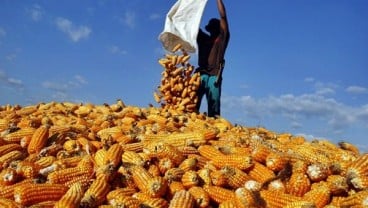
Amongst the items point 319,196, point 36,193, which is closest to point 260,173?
point 319,196

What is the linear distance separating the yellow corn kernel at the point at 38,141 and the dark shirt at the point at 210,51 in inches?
269

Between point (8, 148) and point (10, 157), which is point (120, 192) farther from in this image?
point (8, 148)

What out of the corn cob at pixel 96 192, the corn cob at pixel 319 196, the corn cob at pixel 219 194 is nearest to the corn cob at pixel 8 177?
the corn cob at pixel 96 192

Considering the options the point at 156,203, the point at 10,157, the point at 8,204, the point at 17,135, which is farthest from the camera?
the point at 17,135

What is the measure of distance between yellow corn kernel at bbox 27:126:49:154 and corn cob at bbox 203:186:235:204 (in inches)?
88.9

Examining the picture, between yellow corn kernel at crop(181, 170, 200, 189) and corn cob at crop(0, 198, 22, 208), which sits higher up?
yellow corn kernel at crop(181, 170, 200, 189)

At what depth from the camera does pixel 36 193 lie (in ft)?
13.6

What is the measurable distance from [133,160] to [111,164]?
0.98 feet

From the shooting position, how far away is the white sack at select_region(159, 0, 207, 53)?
38.5 ft

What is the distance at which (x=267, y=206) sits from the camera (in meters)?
4.14

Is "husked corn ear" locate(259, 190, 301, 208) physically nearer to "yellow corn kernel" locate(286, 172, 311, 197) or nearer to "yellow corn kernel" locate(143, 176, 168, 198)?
"yellow corn kernel" locate(286, 172, 311, 197)

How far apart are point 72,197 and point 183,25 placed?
852 cm

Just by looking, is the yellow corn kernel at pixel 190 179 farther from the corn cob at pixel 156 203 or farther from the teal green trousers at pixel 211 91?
the teal green trousers at pixel 211 91

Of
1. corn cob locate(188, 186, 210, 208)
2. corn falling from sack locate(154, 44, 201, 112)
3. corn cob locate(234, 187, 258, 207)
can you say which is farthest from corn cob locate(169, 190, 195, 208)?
corn falling from sack locate(154, 44, 201, 112)
